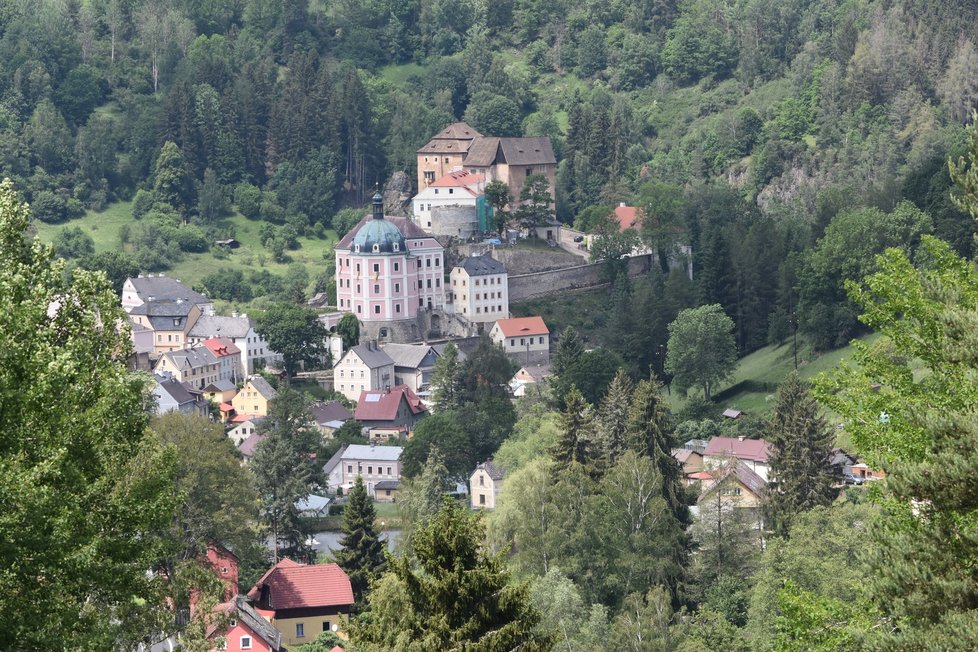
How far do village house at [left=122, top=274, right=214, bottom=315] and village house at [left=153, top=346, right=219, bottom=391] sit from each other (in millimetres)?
5828

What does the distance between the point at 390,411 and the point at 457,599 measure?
205ft

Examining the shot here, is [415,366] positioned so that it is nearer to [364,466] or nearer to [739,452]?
[364,466]

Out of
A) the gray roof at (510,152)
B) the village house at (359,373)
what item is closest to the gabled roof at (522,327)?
the village house at (359,373)

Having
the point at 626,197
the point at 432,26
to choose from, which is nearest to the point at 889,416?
the point at 626,197

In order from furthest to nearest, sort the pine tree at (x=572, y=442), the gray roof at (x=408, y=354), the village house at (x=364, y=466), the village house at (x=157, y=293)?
the village house at (x=157, y=293) < the gray roof at (x=408, y=354) < the village house at (x=364, y=466) < the pine tree at (x=572, y=442)

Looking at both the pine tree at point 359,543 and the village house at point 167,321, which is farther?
the village house at point 167,321

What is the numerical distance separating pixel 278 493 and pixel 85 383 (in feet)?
153

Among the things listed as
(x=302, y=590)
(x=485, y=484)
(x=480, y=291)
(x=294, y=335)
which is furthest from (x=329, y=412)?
(x=302, y=590)

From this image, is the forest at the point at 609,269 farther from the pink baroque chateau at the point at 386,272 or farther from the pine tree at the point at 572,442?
the pink baroque chateau at the point at 386,272

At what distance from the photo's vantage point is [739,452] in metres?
72.2

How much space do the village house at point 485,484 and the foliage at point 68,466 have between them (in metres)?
51.3

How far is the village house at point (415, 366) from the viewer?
91.8m

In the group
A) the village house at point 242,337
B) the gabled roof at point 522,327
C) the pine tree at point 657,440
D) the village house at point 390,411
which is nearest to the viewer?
the pine tree at point 657,440

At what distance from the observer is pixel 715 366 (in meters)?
83.3
